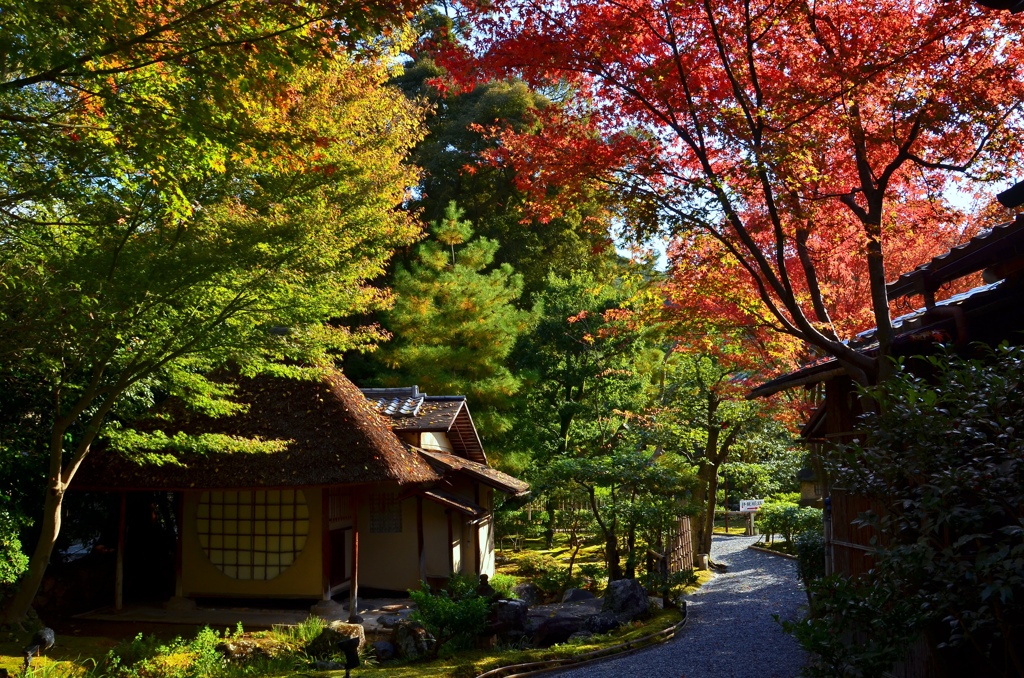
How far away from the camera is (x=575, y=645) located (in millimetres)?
9625

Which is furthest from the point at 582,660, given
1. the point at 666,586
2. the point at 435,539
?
the point at 435,539

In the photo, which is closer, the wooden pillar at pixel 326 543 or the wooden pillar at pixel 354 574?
the wooden pillar at pixel 354 574

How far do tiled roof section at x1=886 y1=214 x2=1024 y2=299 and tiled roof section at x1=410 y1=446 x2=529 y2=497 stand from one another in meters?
9.12

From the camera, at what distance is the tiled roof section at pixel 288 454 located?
1127cm

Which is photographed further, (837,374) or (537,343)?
(537,343)

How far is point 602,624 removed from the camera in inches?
426

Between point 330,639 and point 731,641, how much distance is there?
5.20 m

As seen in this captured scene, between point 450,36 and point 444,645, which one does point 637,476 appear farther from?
point 450,36

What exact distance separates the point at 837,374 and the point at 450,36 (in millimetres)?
4696

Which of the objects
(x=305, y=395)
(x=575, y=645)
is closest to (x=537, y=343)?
(x=305, y=395)

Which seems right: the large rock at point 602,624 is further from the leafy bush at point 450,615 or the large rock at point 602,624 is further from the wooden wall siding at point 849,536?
the wooden wall siding at point 849,536

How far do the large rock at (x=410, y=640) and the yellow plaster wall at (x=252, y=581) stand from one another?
265cm

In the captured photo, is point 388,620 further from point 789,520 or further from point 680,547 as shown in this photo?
point 789,520

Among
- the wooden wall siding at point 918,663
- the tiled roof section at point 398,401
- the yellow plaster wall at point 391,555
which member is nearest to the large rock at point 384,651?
the yellow plaster wall at point 391,555
